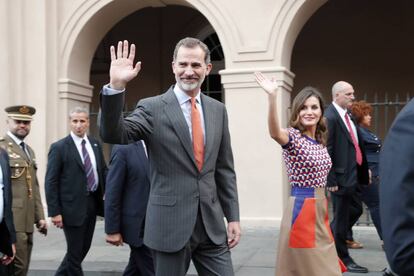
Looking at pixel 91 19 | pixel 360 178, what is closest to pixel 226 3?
pixel 91 19

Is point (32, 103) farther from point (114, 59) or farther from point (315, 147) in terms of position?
point (114, 59)

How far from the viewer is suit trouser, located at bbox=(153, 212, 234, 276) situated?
11.5 ft

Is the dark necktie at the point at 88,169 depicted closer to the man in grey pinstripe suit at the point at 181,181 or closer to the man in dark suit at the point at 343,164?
the man in dark suit at the point at 343,164

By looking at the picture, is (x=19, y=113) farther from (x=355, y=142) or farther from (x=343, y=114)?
(x=355, y=142)

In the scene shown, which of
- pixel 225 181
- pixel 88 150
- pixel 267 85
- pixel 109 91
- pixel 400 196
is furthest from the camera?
pixel 88 150

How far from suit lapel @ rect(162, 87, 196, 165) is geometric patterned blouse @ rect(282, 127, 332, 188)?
135 centimetres

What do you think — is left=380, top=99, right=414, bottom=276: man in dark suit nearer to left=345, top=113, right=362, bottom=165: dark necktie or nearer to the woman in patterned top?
the woman in patterned top

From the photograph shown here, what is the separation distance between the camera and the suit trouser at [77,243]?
5.82 metres

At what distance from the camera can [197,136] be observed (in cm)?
362

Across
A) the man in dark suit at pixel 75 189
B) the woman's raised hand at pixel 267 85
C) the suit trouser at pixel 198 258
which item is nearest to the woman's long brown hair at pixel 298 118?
the woman's raised hand at pixel 267 85

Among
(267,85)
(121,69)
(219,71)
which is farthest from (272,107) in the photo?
(219,71)

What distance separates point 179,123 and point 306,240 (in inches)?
63.3

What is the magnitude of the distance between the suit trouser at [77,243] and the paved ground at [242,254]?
0.97 m

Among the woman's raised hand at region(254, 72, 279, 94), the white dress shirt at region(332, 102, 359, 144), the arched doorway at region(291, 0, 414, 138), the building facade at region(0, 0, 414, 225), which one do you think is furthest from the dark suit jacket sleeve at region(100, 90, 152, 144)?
the arched doorway at region(291, 0, 414, 138)
